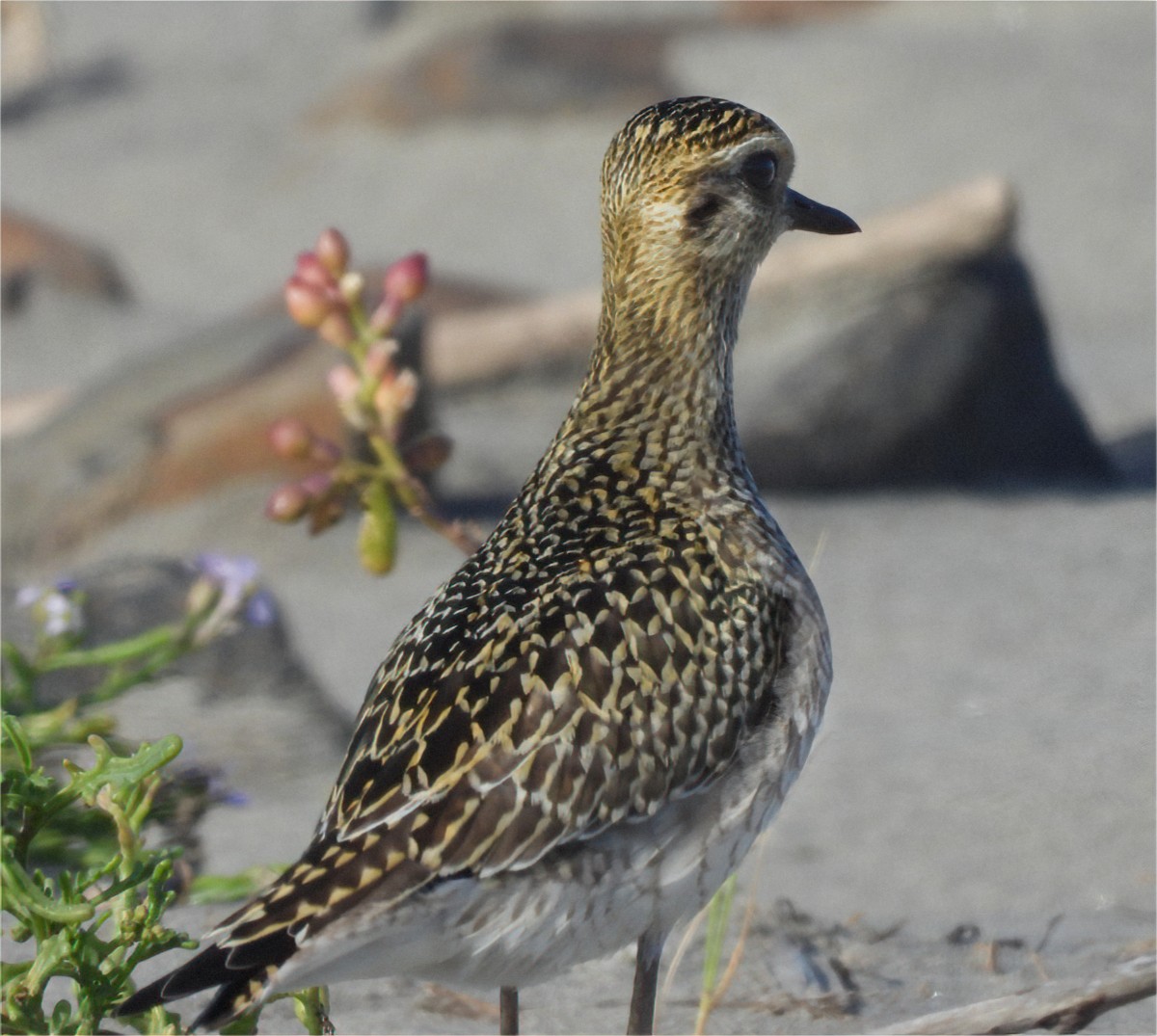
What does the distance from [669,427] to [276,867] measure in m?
1.14

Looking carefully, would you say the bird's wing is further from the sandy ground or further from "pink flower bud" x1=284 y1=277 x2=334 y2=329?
the sandy ground

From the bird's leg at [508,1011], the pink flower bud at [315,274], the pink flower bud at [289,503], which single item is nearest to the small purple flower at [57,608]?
the pink flower bud at [289,503]

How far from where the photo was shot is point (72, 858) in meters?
3.51

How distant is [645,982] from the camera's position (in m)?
2.78

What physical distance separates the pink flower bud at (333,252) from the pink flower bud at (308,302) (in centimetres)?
5

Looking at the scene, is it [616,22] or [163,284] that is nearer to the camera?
[163,284]

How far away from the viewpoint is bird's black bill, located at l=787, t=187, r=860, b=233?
3.19 metres

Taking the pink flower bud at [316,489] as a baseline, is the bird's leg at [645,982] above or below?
below

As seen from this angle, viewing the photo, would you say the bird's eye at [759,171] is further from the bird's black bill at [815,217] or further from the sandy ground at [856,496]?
the sandy ground at [856,496]

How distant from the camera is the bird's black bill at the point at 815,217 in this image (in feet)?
10.5

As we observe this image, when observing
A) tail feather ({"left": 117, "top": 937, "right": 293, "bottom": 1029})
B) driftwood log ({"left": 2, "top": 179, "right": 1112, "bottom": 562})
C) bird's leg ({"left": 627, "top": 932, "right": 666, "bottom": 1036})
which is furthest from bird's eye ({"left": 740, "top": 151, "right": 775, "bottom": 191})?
driftwood log ({"left": 2, "top": 179, "right": 1112, "bottom": 562})

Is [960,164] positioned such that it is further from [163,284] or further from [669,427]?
[669,427]

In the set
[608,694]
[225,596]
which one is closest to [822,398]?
[225,596]

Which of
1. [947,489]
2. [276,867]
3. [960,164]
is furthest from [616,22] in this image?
[276,867]
